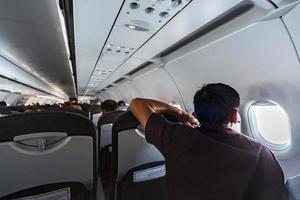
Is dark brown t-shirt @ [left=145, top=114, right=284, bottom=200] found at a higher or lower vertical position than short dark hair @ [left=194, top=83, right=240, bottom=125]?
lower

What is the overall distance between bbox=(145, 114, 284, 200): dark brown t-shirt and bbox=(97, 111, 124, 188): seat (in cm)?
140

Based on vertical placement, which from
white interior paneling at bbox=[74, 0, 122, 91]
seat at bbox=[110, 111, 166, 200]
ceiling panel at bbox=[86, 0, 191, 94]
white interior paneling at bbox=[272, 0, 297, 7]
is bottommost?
seat at bbox=[110, 111, 166, 200]

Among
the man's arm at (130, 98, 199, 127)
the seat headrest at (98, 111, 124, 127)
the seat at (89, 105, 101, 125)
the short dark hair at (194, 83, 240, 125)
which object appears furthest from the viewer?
the seat at (89, 105, 101, 125)

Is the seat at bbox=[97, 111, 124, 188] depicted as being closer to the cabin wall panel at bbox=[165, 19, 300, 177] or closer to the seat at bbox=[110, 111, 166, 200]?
the seat at bbox=[110, 111, 166, 200]

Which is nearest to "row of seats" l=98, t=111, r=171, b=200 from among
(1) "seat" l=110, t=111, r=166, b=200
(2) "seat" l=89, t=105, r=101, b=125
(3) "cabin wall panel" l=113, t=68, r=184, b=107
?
(1) "seat" l=110, t=111, r=166, b=200

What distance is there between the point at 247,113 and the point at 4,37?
3.92 metres

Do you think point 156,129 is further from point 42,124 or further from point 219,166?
point 42,124

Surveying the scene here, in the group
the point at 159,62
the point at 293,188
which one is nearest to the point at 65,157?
the point at 293,188

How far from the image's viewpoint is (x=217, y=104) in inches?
53.7

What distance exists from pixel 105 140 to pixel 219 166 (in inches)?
76.6

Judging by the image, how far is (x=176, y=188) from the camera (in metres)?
1.36

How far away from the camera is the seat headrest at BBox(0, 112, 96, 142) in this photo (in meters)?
1.38

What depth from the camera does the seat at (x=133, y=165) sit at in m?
1.84

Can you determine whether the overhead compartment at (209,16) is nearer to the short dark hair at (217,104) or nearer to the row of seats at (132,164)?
the short dark hair at (217,104)
